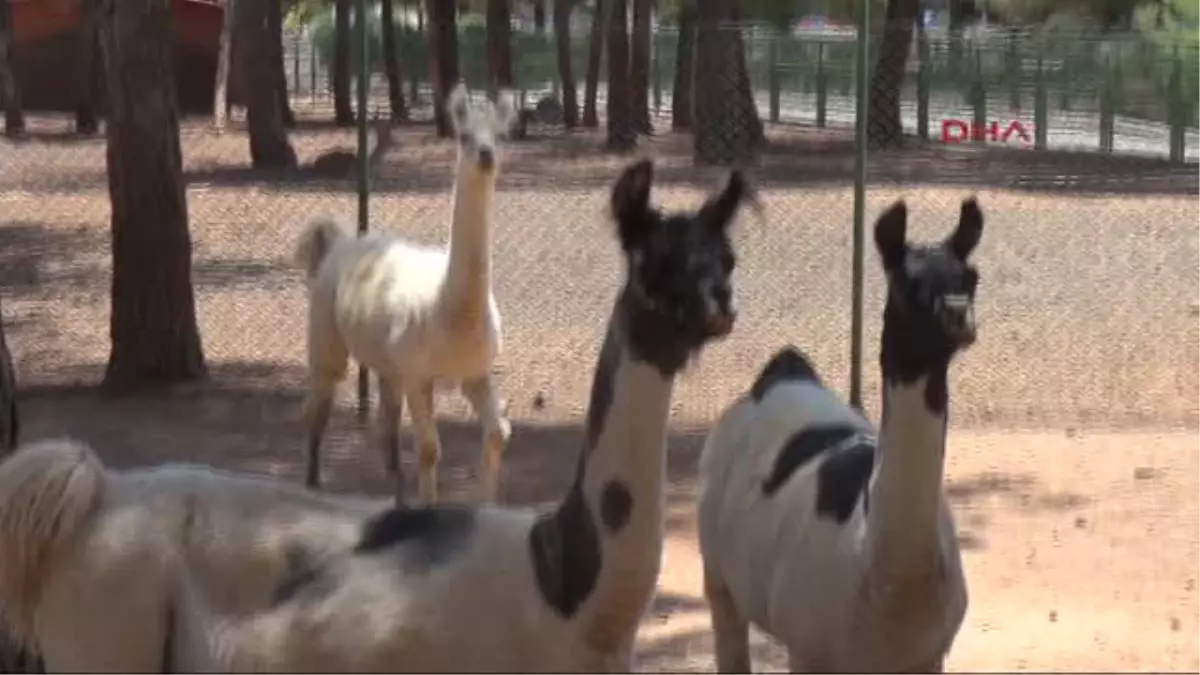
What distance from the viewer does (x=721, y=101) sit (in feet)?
60.6

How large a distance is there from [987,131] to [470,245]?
20263 millimetres

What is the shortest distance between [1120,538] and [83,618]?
5.60 metres

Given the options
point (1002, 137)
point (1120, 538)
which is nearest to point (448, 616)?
point (1120, 538)

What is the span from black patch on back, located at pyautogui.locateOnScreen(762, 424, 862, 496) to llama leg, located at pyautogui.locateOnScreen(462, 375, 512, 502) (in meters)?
3.31

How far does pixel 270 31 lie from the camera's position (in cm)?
2955

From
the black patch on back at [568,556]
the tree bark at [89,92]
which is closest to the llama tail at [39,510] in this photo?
the black patch on back at [568,556]

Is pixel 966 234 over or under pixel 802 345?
over

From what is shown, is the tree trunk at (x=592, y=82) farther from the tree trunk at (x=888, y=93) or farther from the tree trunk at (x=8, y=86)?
the tree trunk at (x=8, y=86)

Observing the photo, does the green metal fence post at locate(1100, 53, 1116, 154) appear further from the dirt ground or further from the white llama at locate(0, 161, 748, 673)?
the white llama at locate(0, 161, 748, 673)

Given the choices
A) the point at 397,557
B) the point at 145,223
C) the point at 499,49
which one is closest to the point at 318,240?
the point at 145,223

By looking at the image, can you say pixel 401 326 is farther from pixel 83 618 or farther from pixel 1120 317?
pixel 1120 317

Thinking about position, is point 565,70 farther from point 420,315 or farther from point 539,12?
point 539,12

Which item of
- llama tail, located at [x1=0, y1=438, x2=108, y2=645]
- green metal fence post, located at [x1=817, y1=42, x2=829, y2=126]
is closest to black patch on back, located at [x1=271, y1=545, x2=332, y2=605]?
llama tail, located at [x1=0, y1=438, x2=108, y2=645]

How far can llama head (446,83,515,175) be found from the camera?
8.91 metres
